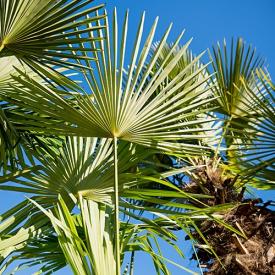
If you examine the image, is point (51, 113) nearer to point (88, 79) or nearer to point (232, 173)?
point (88, 79)

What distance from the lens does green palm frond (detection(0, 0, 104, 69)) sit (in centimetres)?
277

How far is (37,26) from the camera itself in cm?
283

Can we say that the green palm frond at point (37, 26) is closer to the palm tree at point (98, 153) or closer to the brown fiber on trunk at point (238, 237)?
the palm tree at point (98, 153)

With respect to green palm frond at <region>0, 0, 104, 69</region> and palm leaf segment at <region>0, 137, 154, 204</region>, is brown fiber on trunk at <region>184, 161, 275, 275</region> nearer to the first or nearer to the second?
palm leaf segment at <region>0, 137, 154, 204</region>

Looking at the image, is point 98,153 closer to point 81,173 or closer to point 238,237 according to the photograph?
point 81,173

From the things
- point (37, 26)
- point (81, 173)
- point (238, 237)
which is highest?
point (37, 26)

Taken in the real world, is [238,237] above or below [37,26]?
below

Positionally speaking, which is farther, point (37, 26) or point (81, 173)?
point (81, 173)

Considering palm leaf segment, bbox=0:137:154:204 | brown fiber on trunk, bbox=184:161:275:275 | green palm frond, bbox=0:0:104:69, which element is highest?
green palm frond, bbox=0:0:104:69

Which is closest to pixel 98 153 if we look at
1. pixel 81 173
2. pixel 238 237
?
pixel 81 173

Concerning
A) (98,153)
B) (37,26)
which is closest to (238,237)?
(98,153)

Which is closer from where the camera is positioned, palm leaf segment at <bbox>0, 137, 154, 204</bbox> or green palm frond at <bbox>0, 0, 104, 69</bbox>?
green palm frond at <bbox>0, 0, 104, 69</bbox>

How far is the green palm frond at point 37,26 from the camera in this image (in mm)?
2773

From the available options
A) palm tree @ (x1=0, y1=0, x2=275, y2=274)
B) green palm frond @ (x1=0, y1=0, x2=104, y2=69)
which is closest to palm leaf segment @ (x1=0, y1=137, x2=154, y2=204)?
palm tree @ (x1=0, y1=0, x2=275, y2=274)
